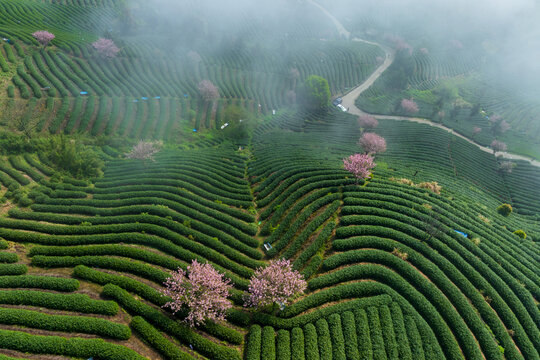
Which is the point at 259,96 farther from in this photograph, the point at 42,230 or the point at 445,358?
the point at 445,358

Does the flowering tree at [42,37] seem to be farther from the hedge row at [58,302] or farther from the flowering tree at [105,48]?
the hedge row at [58,302]

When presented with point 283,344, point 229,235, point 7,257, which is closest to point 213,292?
point 283,344

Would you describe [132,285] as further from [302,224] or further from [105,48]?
[105,48]

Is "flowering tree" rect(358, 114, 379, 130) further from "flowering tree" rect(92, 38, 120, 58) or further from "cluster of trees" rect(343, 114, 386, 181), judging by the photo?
"flowering tree" rect(92, 38, 120, 58)

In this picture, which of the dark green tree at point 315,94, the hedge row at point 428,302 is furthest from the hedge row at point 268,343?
the dark green tree at point 315,94

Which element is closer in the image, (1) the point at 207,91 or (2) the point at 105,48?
(2) the point at 105,48

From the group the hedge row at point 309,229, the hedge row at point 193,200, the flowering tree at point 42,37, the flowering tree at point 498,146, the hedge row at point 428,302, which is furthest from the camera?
the flowering tree at point 498,146
